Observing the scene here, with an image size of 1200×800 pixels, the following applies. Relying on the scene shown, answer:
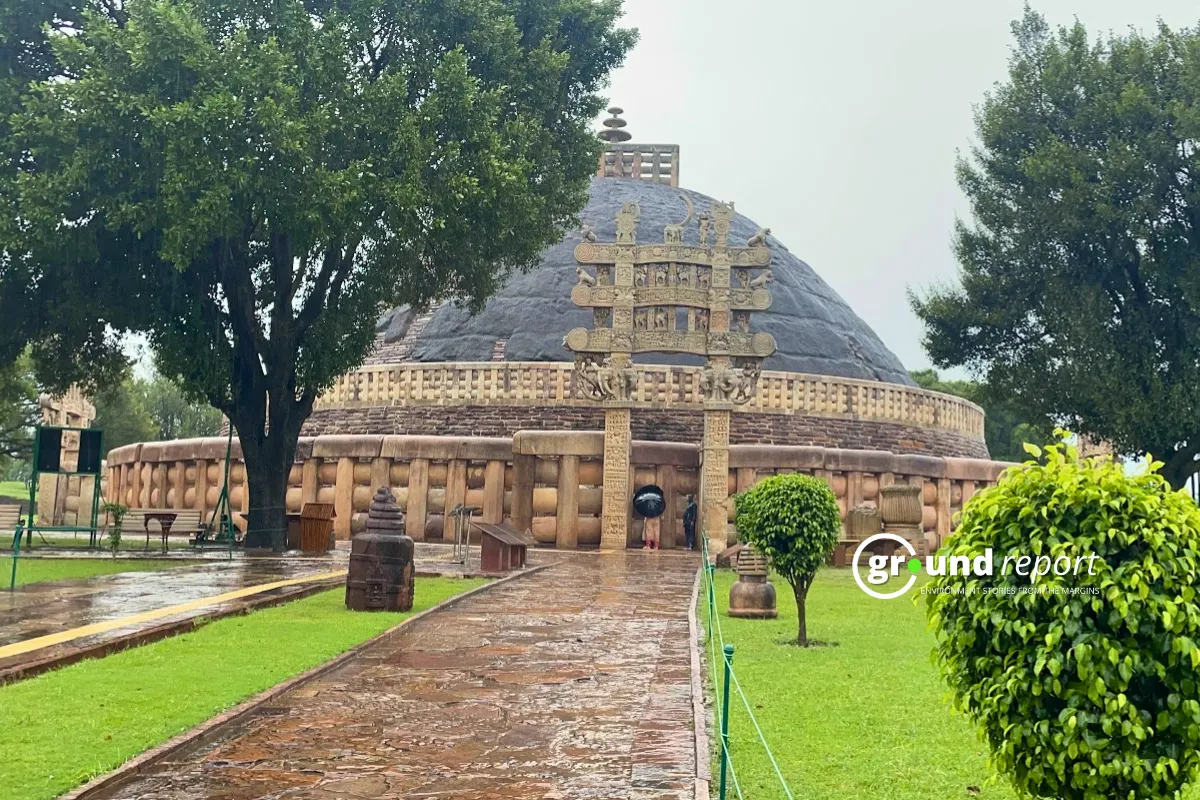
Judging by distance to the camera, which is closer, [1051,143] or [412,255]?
[412,255]

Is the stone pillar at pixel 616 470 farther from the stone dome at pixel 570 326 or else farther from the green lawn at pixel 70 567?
the stone dome at pixel 570 326

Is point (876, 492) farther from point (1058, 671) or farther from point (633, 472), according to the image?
point (1058, 671)

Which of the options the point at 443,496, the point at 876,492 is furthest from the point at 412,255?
the point at 876,492

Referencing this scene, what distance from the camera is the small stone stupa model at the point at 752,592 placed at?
1177 centimetres

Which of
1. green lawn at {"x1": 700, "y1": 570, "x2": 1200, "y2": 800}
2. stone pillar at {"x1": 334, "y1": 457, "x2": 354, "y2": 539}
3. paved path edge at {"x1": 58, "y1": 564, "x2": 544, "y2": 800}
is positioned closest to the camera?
paved path edge at {"x1": 58, "y1": 564, "x2": 544, "y2": 800}

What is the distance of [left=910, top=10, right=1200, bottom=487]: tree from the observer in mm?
19734

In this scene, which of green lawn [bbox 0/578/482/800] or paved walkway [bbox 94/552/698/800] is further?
green lawn [bbox 0/578/482/800]

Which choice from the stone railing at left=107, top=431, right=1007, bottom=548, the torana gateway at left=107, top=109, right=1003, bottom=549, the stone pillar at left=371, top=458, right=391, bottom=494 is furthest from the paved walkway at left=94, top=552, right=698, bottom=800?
the stone pillar at left=371, top=458, right=391, bottom=494

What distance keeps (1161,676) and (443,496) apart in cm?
2056

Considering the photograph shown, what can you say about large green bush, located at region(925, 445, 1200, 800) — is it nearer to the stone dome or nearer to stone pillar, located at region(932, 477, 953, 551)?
stone pillar, located at region(932, 477, 953, 551)

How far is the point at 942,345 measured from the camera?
2355 centimetres

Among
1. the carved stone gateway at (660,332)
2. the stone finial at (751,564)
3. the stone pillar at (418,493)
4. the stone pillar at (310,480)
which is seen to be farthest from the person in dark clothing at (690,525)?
the stone finial at (751,564)

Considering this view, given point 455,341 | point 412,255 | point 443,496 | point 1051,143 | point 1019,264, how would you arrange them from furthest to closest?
point 455,341, point 443,496, point 1019,264, point 1051,143, point 412,255

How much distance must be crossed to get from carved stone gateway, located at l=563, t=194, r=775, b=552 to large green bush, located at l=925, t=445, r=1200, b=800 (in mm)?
17536
